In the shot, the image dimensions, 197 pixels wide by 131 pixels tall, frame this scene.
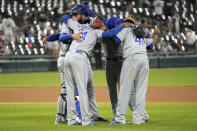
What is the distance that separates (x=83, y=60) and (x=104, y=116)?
2029mm

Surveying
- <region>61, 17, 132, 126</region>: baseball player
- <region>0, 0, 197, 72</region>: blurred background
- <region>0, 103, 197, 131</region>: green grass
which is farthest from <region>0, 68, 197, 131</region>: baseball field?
<region>0, 0, 197, 72</region>: blurred background

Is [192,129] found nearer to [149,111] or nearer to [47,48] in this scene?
[149,111]

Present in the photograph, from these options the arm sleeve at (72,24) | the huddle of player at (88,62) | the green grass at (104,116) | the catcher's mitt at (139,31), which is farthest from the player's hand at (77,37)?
the green grass at (104,116)

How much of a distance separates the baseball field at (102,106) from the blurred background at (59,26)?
465 cm

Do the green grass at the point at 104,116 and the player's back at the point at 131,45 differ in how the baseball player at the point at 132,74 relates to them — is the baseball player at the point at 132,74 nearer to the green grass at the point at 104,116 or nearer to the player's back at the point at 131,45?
the player's back at the point at 131,45

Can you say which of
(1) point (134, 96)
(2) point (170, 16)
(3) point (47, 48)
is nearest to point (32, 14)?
(3) point (47, 48)

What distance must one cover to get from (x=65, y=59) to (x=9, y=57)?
16.6 meters

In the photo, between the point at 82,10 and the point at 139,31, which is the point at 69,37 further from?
the point at 139,31

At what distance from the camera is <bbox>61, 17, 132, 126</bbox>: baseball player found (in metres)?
8.34

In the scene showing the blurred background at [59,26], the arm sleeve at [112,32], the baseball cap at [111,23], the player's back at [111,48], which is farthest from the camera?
the blurred background at [59,26]

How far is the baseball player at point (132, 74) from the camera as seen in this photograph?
8406 millimetres

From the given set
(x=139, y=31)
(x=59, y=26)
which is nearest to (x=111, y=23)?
(x=139, y=31)

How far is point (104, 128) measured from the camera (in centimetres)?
808

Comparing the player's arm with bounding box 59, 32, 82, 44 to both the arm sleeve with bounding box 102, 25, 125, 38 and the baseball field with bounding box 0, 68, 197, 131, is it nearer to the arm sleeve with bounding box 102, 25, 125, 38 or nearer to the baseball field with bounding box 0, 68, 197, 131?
the arm sleeve with bounding box 102, 25, 125, 38
